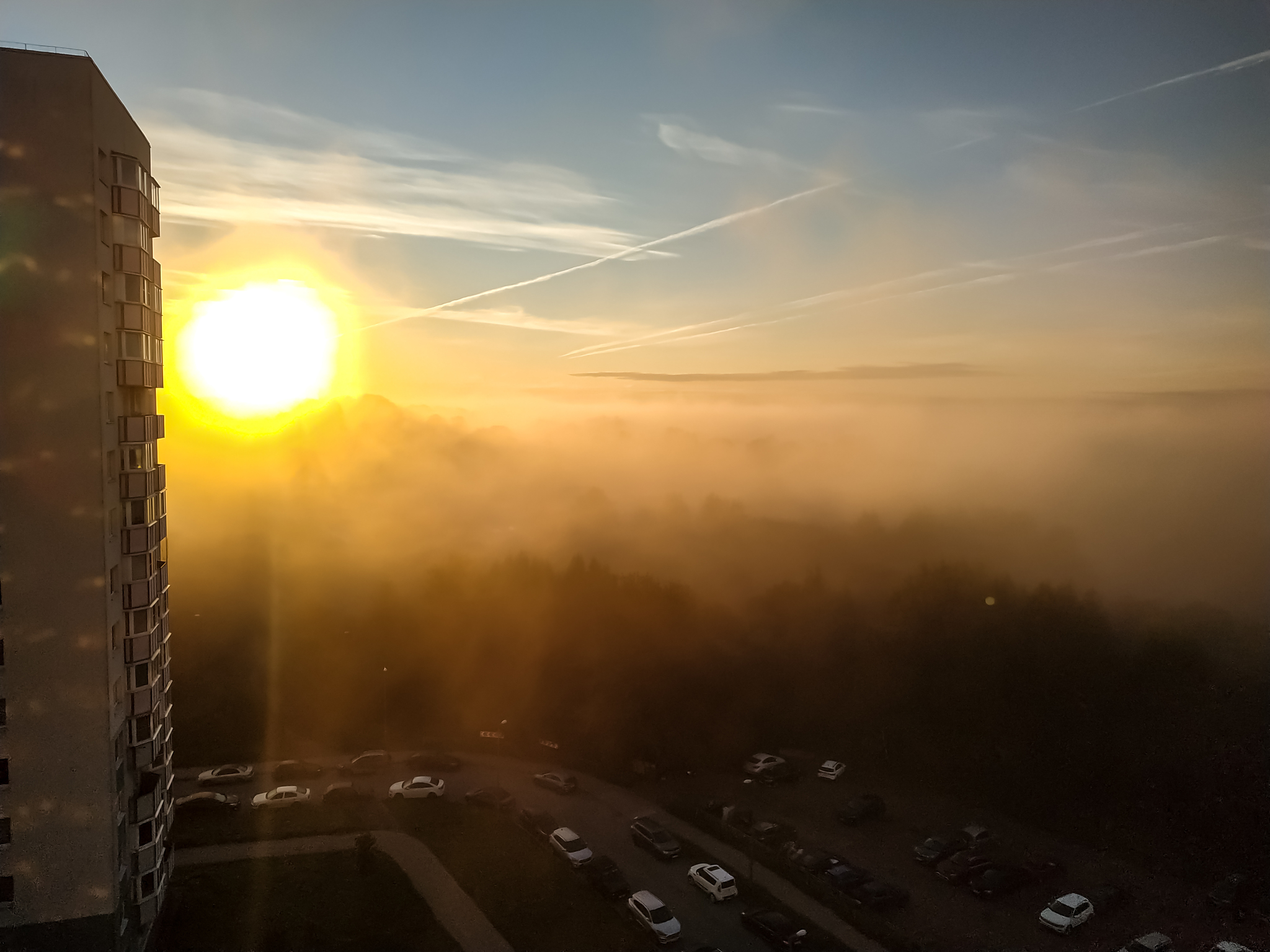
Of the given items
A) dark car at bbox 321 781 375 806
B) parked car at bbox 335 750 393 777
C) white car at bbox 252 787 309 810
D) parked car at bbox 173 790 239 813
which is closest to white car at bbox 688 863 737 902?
dark car at bbox 321 781 375 806

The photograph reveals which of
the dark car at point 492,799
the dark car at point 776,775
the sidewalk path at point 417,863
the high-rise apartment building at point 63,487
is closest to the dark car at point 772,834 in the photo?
the dark car at point 776,775

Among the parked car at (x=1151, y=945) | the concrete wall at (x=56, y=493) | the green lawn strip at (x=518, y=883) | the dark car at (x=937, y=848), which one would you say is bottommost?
the green lawn strip at (x=518, y=883)

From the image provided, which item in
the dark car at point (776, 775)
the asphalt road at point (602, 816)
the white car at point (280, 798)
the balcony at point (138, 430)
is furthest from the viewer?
the dark car at point (776, 775)

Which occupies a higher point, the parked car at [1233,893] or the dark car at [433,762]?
the parked car at [1233,893]

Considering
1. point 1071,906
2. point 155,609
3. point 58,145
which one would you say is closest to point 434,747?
point 155,609

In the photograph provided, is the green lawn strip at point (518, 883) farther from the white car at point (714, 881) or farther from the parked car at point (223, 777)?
the parked car at point (223, 777)

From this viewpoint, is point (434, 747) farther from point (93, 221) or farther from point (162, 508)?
point (93, 221)

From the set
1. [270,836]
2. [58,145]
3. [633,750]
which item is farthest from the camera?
[633,750]
